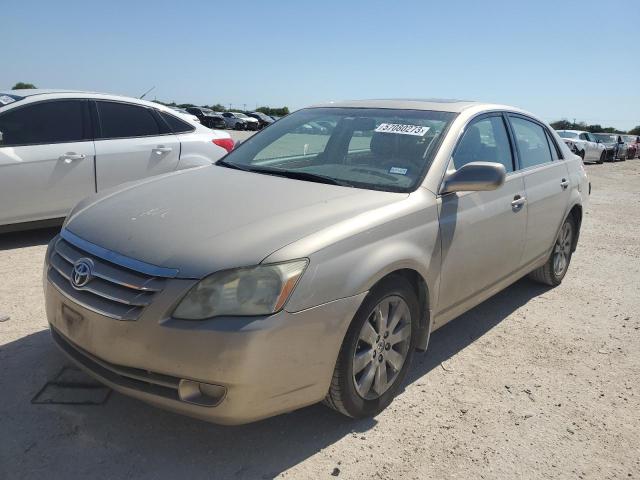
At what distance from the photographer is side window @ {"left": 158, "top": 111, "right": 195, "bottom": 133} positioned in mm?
6590

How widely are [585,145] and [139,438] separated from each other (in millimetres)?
26385

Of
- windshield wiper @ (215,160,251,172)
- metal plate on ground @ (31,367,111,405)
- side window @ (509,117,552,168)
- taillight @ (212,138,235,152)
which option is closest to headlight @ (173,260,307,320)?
metal plate on ground @ (31,367,111,405)

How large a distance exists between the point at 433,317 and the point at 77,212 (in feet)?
6.79

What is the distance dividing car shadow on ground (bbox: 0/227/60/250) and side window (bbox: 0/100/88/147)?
1.01 m

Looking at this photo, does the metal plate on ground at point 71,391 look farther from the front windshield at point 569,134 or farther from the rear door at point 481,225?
the front windshield at point 569,134

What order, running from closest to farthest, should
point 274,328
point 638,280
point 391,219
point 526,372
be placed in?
1. point 274,328
2. point 391,219
3. point 526,372
4. point 638,280

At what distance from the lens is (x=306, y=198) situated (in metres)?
2.94

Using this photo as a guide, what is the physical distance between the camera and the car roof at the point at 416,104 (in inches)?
149

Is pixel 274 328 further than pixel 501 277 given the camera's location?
No

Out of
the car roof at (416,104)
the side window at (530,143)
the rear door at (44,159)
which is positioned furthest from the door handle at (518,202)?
the rear door at (44,159)

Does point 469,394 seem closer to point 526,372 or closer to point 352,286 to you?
point 526,372

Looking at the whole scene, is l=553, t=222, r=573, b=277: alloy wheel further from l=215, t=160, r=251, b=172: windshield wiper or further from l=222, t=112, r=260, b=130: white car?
l=222, t=112, r=260, b=130: white car

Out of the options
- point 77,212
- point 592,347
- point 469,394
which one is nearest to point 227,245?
point 77,212

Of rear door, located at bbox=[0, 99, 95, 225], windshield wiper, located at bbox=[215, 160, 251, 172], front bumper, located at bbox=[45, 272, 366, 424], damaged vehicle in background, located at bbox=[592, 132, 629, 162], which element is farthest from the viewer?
damaged vehicle in background, located at bbox=[592, 132, 629, 162]
